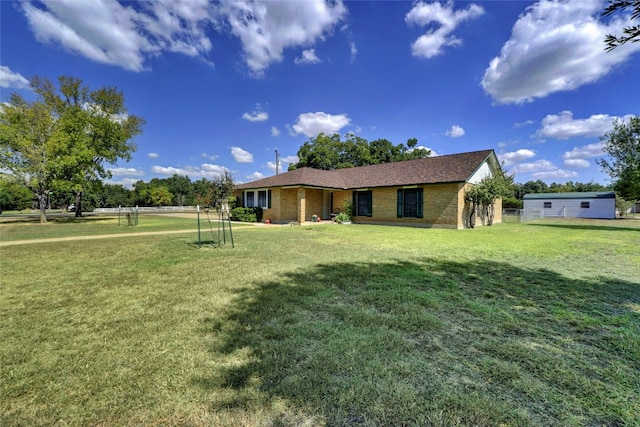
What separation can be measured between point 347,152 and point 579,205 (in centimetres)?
2933

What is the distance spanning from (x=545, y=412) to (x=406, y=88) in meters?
18.0

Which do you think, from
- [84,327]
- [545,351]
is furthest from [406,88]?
[84,327]

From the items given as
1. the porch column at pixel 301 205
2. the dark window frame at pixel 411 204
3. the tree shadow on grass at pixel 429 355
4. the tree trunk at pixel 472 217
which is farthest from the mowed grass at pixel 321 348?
the porch column at pixel 301 205

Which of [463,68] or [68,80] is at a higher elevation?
[68,80]

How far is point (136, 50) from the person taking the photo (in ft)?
45.9

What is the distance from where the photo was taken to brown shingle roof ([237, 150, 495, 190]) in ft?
52.7

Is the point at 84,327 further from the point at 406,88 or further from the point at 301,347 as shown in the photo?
the point at 406,88

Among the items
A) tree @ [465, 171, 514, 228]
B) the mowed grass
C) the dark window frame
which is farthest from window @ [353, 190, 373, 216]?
the mowed grass

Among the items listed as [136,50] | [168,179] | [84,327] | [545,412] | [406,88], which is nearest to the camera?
[545,412]

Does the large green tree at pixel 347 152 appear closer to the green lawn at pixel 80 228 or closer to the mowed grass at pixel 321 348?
the green lawn at pixel 80 228

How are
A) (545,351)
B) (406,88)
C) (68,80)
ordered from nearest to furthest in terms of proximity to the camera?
1. (545,351)
2. (406,88)
3. (68,80)

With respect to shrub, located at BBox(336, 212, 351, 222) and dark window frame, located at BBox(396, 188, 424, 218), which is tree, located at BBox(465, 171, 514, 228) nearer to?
dark window frame, located at BBox(396, 188, 424, 218)

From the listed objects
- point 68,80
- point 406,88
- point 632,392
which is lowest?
point 632,392

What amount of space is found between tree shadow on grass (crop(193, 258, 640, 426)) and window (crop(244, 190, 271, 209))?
1592 centimetres
